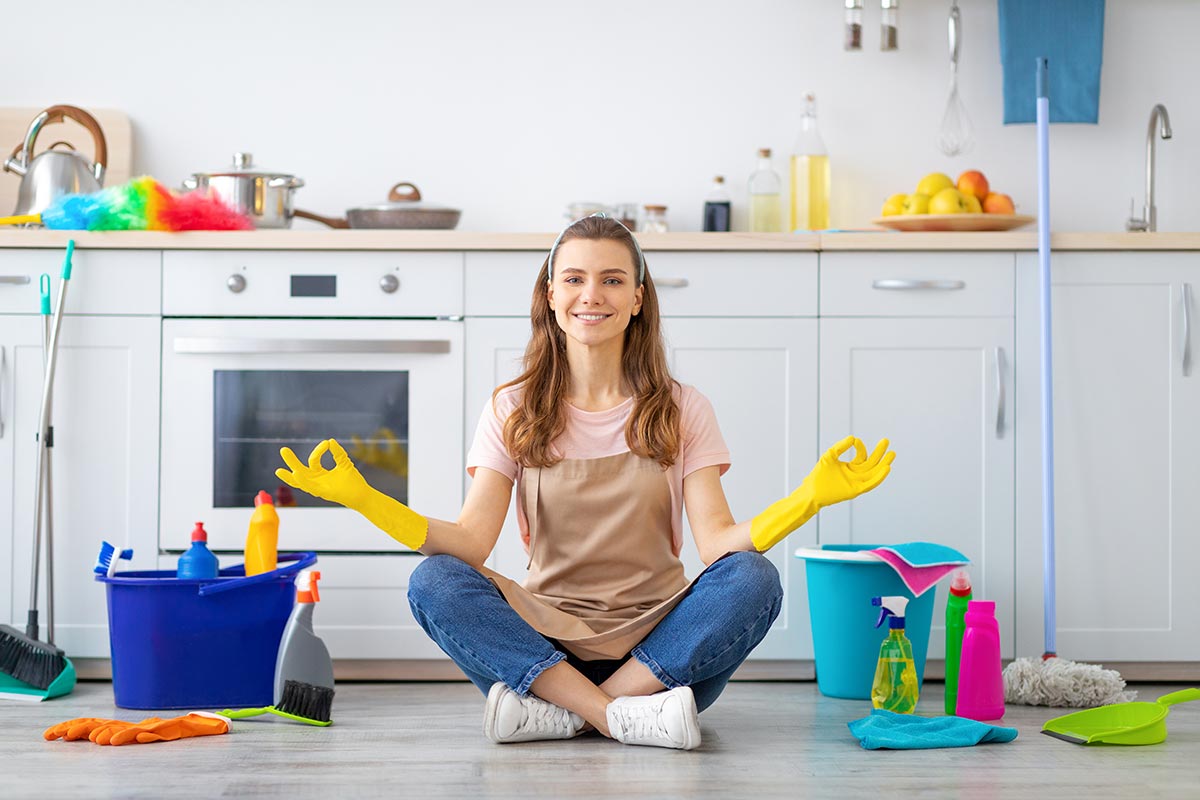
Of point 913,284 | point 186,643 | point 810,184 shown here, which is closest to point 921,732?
point 913,284

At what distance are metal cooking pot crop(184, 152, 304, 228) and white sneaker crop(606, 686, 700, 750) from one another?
1472 millimetres

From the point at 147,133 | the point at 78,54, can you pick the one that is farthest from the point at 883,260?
Answer: the point at 78,54

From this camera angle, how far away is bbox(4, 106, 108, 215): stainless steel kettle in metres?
2.97

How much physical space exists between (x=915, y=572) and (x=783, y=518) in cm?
71

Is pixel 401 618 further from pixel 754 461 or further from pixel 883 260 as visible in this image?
pixel 883 260

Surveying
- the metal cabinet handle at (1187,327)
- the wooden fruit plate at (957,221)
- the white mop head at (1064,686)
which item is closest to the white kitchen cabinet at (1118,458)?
the metal cabinet handle at (1187,327)

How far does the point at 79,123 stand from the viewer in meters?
3.21

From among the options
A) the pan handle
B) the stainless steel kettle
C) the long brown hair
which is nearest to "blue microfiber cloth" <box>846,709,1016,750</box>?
the long brown hair

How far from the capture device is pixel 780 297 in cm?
279

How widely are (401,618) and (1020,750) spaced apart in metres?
1.30

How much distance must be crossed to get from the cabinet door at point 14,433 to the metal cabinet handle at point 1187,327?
2.42 metres

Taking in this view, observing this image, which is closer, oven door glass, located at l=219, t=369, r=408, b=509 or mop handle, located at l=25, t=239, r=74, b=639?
mop handle, located at l=25, t=239, r=74, b=639

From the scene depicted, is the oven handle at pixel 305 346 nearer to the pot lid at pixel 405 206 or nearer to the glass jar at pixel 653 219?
the pot lid at pixel 405 206

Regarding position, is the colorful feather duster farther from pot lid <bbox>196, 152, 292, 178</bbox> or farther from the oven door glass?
the oven door glass
